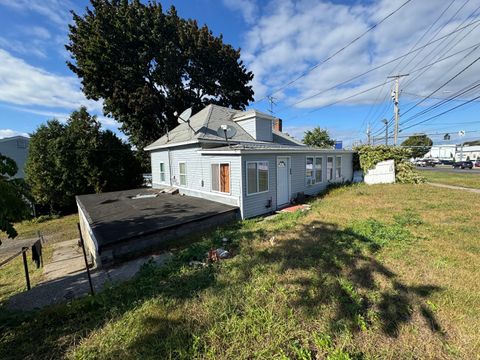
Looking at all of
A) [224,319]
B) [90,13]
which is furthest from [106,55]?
[224,319]

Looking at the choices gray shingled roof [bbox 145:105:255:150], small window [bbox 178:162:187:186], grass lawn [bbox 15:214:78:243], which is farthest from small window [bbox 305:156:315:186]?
grass lawn [bbox 15:214:78:243]

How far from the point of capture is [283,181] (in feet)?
34.6

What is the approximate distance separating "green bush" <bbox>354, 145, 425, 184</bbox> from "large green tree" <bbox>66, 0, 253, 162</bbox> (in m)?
13.7

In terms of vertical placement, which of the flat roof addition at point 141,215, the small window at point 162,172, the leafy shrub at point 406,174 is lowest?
the flat roof addition at point 141,215

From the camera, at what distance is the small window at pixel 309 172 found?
12.2 meters

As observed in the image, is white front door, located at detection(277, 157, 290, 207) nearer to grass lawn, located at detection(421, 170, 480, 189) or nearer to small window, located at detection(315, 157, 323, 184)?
small window, located at detection(315, 157, 323, 184)

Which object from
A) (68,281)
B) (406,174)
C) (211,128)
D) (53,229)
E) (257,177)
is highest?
(211,128)

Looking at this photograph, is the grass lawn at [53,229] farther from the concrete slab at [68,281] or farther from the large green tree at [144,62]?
the large green tree at [144,62]

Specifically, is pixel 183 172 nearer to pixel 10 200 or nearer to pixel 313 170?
Answer: pixel 313 170

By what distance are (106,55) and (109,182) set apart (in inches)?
362

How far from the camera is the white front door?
10.2 metres

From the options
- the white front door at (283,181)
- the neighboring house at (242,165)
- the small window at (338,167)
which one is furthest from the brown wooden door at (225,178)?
the small window at (338,167)

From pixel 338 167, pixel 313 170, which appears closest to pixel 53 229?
pixel 313 170

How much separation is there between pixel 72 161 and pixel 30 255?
27.6 ft
